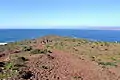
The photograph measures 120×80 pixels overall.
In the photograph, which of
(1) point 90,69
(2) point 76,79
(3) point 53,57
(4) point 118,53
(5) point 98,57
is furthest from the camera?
(4) point 118,53

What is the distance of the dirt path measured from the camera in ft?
63.8

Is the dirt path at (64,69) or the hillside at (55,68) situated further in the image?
the dirt path at (64,69)

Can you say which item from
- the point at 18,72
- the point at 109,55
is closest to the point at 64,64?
the point at 18,72

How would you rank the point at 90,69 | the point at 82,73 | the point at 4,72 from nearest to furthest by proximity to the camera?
the point at 4,72, the point at 82,73, the point at 90,69

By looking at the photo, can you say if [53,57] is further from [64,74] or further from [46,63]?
[64,74]

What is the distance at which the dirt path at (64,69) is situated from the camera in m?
19.5

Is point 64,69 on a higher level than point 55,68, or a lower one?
lower

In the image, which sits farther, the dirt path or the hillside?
the dirt path

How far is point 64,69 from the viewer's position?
70.7ft

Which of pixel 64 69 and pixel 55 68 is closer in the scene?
pixel 55 68

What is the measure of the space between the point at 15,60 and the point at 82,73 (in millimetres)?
5163

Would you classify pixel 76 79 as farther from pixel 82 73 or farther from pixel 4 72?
pixel 4 72

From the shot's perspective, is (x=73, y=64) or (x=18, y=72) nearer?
(x=18, y=72)

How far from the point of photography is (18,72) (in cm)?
1825
